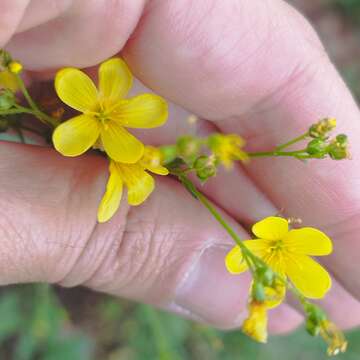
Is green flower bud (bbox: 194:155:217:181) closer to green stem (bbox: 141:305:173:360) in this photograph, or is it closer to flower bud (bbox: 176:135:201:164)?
flower bud (bbox: 176:135:201:164)

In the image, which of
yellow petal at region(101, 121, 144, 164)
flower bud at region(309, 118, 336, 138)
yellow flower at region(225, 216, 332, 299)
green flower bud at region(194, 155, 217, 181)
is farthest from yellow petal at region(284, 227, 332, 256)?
yellow petal at region(101, 121, 144, 164)

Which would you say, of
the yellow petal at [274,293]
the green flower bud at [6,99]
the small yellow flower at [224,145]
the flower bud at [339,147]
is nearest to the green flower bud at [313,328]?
the yellow petal at [274,293]

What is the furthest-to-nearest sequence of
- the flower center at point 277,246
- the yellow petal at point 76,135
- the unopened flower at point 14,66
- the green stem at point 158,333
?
the green stem at point 158,333 → the flower center at point 277,246 → the yellow petal at point 76,135 → the unopened flower at point 14,66

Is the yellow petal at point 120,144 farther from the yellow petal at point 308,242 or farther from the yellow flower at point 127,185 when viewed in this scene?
the yellow petal at point 308,242

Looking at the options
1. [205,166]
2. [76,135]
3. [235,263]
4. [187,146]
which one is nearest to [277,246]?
[235,263]

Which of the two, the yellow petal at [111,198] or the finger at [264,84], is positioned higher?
the finger at [264,84]

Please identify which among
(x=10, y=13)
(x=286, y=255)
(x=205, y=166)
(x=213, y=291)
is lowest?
(x=213, y=291)

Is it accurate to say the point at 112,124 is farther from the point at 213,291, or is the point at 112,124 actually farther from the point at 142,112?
the point at 213,291
